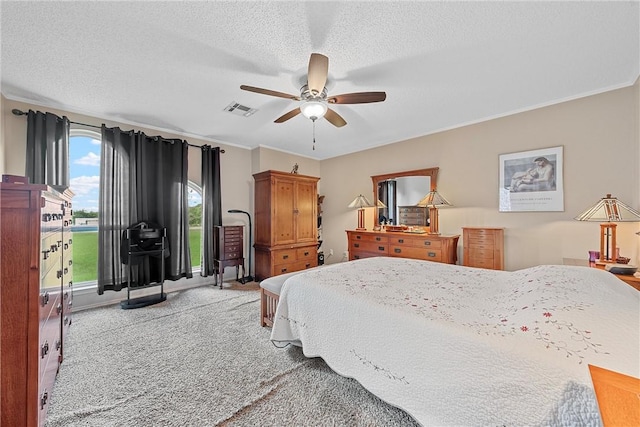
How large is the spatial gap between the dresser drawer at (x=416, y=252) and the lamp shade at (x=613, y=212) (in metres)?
1.56

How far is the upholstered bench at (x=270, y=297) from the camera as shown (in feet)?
7.95

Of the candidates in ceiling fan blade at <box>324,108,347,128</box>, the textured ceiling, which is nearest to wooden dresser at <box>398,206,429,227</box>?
the textured ceiling

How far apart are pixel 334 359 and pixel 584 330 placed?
1.30 metres

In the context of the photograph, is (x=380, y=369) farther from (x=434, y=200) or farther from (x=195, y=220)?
(x=195, y=220)

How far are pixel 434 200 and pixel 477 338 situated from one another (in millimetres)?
2862

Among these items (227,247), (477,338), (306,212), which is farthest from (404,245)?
(227,247)

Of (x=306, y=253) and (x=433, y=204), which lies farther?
(x=306, y=253)

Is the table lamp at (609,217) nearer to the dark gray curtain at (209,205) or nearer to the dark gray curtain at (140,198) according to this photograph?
the dark gray curtain at (209,205)

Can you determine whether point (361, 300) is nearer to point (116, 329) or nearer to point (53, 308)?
point (53, 308)

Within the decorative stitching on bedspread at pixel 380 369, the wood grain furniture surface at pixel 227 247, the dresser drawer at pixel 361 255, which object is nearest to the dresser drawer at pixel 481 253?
the dresser drawer at pixel 361 255

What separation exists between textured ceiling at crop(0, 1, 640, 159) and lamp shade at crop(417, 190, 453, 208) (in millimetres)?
1163

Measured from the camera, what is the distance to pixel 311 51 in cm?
201

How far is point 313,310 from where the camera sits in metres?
1.80

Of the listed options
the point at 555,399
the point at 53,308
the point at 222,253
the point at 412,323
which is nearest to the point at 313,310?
the point at 412,323
